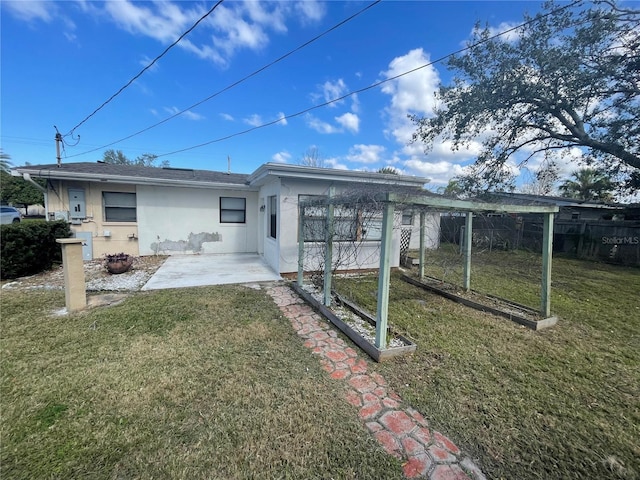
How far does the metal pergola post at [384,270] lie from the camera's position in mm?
3115

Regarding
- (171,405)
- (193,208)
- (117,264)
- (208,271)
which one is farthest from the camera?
(193,208)

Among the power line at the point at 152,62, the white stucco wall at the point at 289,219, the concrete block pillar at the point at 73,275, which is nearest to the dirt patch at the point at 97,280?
the concrete block pillar at the point at 73,275

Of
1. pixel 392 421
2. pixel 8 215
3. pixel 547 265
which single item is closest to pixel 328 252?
pixel 392 421

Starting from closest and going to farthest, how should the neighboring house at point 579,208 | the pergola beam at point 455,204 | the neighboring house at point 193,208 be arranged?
the pergola beam at point 455,204 < the neighboring house at point 193,208 < the neighboring house at point 579,208

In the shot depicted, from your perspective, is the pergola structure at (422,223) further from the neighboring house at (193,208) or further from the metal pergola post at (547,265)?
the neighboring house at (193,208)

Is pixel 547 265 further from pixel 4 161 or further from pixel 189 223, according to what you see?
pixel 4 161

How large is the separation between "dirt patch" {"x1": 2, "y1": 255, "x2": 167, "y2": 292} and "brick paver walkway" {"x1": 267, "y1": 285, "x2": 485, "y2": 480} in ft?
15.3

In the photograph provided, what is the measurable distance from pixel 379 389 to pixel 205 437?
5.17ft

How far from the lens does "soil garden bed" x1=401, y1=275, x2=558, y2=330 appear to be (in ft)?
14.2

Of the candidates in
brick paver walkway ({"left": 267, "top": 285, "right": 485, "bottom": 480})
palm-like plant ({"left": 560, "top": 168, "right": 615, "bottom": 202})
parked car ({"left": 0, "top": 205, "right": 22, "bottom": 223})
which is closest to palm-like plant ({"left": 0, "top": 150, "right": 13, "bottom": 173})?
parked car ({"left": 0, "top": 205, "right": 22, "bottom": 223})

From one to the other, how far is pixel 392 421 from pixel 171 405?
6.21 ft

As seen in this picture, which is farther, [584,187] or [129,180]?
[584,187]

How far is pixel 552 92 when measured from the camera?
344 inches

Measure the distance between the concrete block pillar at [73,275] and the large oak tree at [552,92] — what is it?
356 inches
